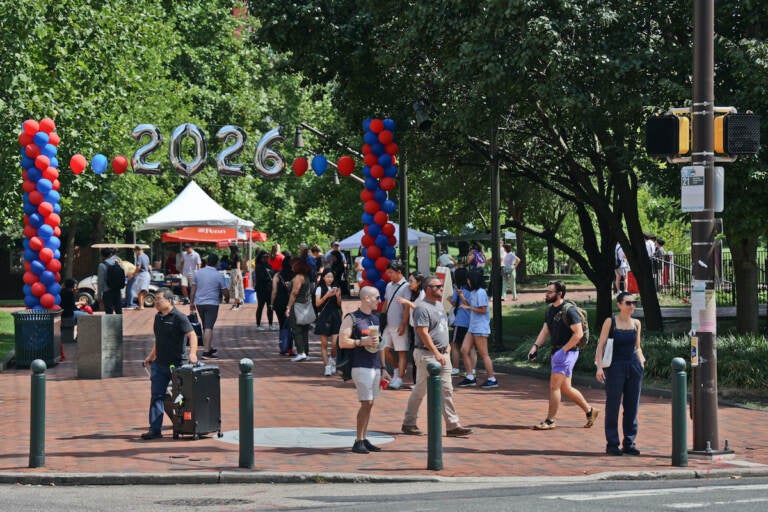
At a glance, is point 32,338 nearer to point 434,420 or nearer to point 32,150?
point 32,150

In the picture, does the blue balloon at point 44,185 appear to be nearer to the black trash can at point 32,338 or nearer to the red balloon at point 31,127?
the red balloon at point 31,127

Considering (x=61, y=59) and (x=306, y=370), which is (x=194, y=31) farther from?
(x=306, y=370)

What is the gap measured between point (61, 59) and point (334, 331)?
47.9 feet

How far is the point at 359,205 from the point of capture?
2122 inches

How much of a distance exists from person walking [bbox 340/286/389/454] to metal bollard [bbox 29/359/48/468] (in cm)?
295

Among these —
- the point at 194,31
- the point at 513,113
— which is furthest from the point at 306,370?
the point at 194,31

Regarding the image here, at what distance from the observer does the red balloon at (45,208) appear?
24812 mm

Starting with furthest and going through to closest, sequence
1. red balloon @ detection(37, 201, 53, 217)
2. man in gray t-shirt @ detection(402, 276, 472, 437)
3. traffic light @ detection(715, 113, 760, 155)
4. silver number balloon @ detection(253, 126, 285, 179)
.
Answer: silver number balloon @ detection(253, 126, 285, 179)
red balloon @ detection(37, 201, 53, 217)
man in gray t-shirt @ detection(402, 276, 472, 437)
traffic light @ detection(715, 113, 760, 155)

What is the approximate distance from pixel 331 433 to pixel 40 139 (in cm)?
1300

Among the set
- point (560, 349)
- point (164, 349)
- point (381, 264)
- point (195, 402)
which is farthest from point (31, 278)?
point (560, 349)

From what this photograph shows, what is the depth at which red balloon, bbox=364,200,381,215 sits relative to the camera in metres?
24.0

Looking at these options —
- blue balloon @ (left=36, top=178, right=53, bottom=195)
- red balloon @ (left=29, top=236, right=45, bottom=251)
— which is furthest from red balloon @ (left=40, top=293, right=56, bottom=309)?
blue balloon @ (left=36, top=178, right=53, bottom=195)

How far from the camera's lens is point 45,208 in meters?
24.8

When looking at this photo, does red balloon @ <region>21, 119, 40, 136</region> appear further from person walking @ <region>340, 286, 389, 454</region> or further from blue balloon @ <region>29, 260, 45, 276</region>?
person walking @ <region>340, 286, 389, 454</region>
